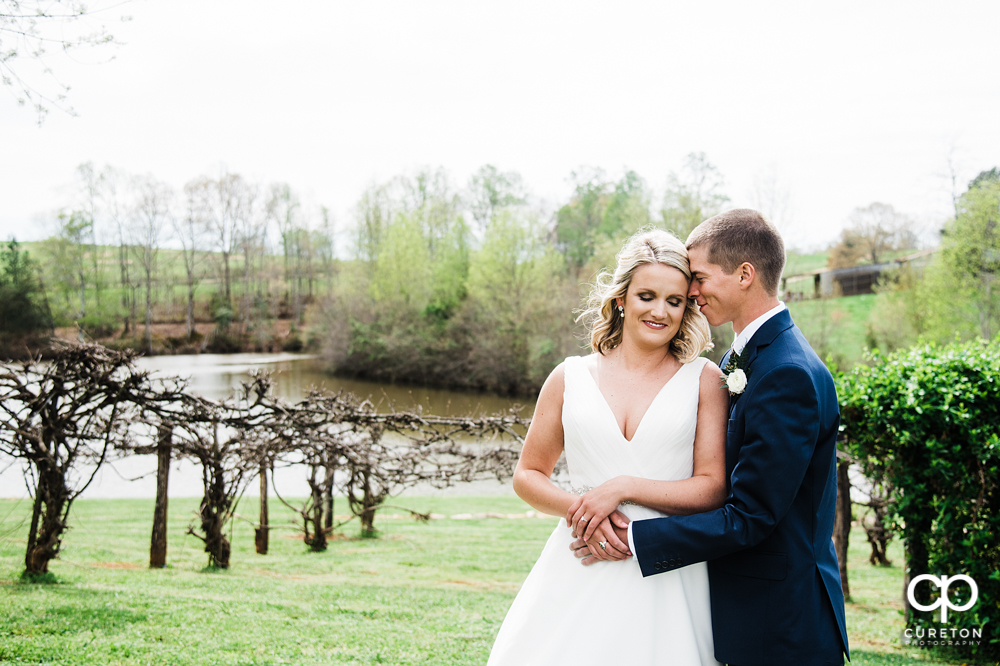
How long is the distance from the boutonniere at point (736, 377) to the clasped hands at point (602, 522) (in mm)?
573

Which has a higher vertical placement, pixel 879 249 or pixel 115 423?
pixel 879 249

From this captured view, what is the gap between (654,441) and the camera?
2520 millimetres

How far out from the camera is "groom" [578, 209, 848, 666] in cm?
218

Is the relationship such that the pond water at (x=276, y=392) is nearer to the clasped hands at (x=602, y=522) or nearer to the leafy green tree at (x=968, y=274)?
the clasped hands at (x=602, y=522)

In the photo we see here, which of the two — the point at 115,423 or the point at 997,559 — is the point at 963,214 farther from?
the point at 115,423

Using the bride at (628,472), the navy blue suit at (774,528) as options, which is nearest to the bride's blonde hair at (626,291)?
the bride at (628,472)

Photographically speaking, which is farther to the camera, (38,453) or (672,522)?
(38,453)

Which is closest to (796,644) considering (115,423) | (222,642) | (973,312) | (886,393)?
(886,393)

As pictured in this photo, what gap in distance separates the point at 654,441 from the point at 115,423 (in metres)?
7.40

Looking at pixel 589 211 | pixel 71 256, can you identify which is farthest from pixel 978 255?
pixel 71 256

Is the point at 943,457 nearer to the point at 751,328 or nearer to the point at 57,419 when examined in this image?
the point at 751,328

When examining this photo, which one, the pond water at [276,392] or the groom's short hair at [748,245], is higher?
the groom's short hair at [748,245]

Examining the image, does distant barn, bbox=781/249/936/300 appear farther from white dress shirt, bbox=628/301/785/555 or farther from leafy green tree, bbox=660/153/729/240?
white dress shirt, bbox=628/301/785/555

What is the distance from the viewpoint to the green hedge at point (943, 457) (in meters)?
5.02
